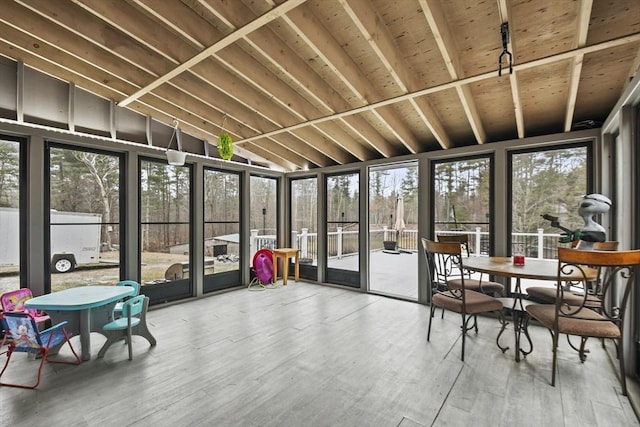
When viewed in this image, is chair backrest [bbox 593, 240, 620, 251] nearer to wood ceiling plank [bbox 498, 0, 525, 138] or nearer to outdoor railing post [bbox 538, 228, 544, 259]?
outdoor railing post [bbox 538, 228, 544, 259]

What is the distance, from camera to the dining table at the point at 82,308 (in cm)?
270

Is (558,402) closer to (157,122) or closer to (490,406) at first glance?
(490,406)

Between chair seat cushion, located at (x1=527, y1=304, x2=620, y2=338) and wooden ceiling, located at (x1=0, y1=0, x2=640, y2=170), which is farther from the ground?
wooden ceiling, located at (x1=0, y1=0, x2=640, y2=170)

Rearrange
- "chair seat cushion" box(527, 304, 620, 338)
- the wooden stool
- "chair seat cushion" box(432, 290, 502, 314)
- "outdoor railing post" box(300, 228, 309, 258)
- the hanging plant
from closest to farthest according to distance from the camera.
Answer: "chair seat cushion" box(527, 304, 620, 338) < "chair seat cushion" box(432, 290, 502, 314) < the hanging plant < the wooden stool < "outdoor railing post" box(300, 228, 309, 258)

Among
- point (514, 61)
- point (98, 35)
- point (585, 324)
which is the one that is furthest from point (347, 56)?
point (585, 324)

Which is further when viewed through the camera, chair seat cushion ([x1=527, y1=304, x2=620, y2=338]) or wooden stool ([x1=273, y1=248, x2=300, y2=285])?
wooden stool ([x1=273, y1=248, x2=300, y2=285])

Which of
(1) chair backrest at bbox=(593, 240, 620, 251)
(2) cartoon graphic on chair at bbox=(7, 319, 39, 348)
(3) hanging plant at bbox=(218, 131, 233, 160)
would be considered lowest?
(2) cartoon graphic on chair at bbox=(7, 319, 39, 348)

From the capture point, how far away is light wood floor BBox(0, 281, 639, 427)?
2035mm

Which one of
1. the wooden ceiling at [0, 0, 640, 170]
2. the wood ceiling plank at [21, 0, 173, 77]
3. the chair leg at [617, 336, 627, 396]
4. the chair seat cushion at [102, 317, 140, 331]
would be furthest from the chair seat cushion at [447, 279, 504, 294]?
the wood ceiling plank at [21, 0, 173, 77]

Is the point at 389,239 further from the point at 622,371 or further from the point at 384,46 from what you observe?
the point at 384,46

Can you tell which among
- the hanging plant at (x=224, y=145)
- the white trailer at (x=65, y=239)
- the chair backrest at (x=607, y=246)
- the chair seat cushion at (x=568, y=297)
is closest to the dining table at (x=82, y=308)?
the white trailer at (x=65, y=239)

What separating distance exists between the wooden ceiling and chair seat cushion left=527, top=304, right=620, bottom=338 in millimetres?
2155

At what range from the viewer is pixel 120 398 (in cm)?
225

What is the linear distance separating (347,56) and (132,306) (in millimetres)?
3509
